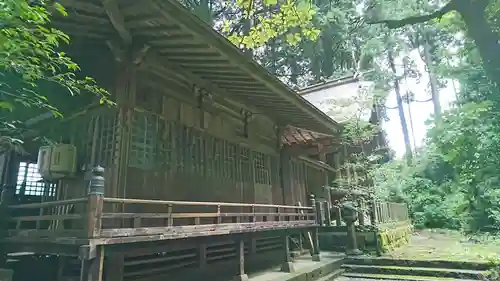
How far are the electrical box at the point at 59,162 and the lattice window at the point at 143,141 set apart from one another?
1.03m

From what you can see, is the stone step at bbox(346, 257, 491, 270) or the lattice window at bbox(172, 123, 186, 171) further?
the stone step at bbox(346, 257, 491, 270)

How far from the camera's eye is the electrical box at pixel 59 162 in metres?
5.41

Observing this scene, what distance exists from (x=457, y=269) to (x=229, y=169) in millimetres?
6496

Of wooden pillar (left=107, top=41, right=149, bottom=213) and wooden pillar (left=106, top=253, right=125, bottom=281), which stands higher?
wooden pillar (left=107, top=41, right=149, bottom=213)

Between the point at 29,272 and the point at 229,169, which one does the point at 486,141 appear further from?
the point at 29,272

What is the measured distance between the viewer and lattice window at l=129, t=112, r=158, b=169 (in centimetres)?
558

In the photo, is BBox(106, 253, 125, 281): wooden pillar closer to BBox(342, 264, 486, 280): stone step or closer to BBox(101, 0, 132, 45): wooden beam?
BBox(101, 0, 132, 45): wooden beam

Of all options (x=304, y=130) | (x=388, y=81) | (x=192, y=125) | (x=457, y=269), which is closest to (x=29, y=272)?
(x=192, y=125)

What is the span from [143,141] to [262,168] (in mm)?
4536

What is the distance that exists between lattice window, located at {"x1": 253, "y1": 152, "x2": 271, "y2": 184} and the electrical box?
15.8 feet

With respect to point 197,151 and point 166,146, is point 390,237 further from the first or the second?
point 166,146

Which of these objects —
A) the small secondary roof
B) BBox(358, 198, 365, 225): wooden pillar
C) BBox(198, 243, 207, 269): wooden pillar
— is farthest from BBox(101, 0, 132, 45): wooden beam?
BBox(358, 198, 365, 225): wooden pillar

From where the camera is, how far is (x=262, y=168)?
31.6ft

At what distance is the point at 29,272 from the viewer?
598cm
